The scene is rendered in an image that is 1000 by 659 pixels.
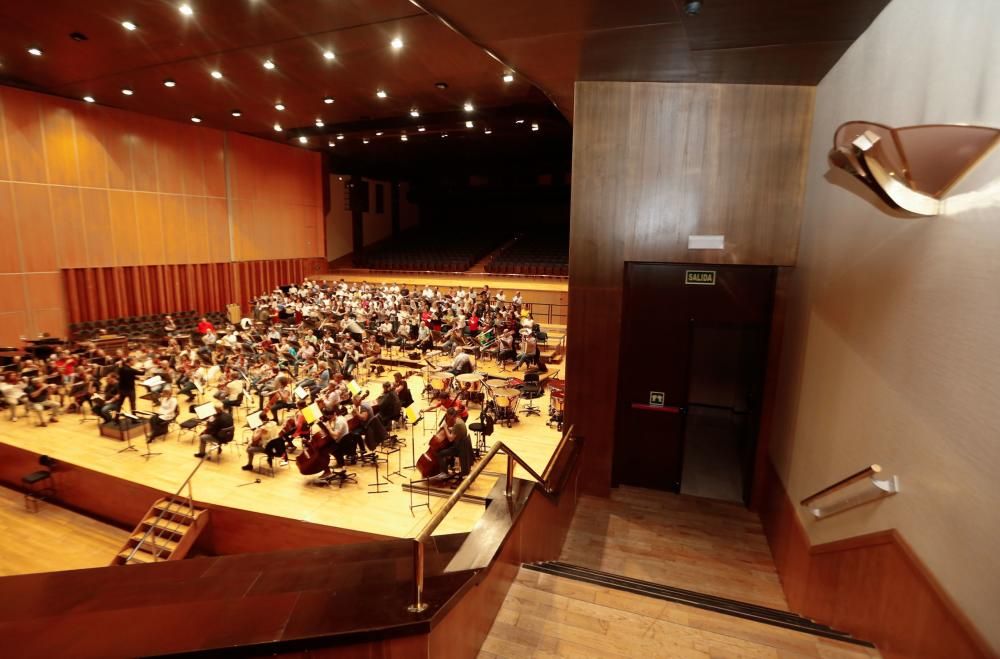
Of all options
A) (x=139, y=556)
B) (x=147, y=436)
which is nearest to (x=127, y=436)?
(x=147, y=436)

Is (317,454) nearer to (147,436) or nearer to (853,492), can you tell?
(147,436)

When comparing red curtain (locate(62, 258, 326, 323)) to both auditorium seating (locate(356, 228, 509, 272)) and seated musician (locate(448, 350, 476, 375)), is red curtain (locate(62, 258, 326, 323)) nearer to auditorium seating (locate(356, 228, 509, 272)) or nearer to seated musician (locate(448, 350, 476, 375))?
auditorium seating (locate(356, 228, 509, 272))

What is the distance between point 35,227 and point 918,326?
17941 mm

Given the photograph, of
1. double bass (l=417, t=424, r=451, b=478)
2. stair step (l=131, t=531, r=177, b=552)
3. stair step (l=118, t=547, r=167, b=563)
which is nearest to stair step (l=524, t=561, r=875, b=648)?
double bass (l=417, t=424, r=451, b=478)

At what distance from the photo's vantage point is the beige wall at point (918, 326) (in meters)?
2.21

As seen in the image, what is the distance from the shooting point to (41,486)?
8.26 meters

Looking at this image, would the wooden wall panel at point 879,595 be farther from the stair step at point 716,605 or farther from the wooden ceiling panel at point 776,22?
the wooden ceiling panel at point 776,22

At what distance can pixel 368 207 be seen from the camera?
26.1 meters

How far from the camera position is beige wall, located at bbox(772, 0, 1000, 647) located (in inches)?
87.0

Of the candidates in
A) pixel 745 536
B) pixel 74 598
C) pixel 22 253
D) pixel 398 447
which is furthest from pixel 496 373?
pixel 22 253

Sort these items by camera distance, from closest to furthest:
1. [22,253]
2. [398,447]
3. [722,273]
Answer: [722,273] < [398,447] < [22,253]

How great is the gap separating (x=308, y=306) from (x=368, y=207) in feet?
40.7

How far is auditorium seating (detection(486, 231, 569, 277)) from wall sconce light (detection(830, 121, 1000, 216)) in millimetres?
15217

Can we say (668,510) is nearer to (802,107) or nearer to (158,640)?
(802,107)
